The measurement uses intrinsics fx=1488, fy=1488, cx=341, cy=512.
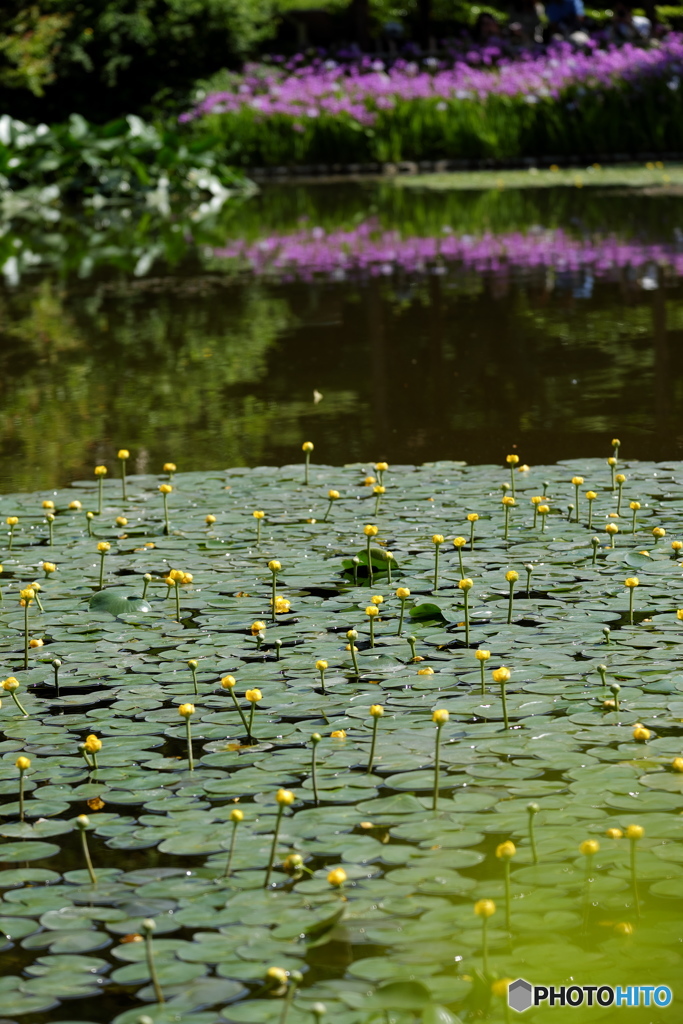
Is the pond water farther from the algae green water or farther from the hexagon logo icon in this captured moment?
the hexagon logo icon

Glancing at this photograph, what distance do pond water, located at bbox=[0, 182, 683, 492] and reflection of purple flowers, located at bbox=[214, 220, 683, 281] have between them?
0.03 meters

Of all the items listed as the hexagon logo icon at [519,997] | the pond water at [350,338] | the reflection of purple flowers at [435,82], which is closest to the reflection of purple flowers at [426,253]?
the pond water at [350,338]

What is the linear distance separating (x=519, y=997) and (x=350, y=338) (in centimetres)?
711

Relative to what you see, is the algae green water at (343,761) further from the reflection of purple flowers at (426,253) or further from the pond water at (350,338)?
the reflection of purple flowers at (426,253)

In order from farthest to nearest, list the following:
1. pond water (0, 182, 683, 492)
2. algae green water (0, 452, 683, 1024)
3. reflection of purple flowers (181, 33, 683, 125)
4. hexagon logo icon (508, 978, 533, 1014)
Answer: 1. reflection of purple flowers (181, 33, 683, 125)
2. pond water (0, 182, 683, 492)
3. algae green water (0, 452, 683, 1024)
4. hexagon logo icon (508, 978, 533, 1014)

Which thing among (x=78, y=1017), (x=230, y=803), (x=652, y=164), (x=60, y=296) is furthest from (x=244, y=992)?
(x=652, y=164)

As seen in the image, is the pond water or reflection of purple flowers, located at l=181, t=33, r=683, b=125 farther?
reflection of purple flowers, located at l=181, t=33, r=683, b=125

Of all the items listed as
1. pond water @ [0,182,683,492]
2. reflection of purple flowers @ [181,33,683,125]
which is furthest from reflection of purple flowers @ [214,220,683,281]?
reflection of purple flowers @ [181,33,683,125]

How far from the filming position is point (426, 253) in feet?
43.0

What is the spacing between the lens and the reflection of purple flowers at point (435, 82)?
66.4 ft

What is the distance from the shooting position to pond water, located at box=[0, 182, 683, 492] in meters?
6.66

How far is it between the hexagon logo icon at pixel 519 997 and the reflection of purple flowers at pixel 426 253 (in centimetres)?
918

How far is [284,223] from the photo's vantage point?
15750mm

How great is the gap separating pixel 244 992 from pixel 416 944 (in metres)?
0.30
